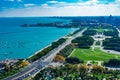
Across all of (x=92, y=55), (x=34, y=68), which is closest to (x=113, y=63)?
(x=92, y=55)

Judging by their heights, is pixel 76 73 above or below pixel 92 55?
above

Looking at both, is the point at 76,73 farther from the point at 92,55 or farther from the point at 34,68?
the point at 92,55

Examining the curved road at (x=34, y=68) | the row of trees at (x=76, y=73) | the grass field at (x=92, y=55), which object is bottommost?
the grass field at (x=92, y=55)

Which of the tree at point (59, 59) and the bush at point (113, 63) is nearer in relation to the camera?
the bush at point (113, 63)

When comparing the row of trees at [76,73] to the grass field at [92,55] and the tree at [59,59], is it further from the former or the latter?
the grass field at [92,55]

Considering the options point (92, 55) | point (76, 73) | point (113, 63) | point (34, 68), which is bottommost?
point (92, 55)

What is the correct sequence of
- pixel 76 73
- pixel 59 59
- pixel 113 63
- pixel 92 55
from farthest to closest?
1. pixel 92 55
2. pixel 59 59
3. pixel 113 63
4. pixel 76 73

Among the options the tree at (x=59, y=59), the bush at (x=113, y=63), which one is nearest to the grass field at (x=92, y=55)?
the bush at (x=113, y=63)

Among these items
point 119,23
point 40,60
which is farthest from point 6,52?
point 119,23
